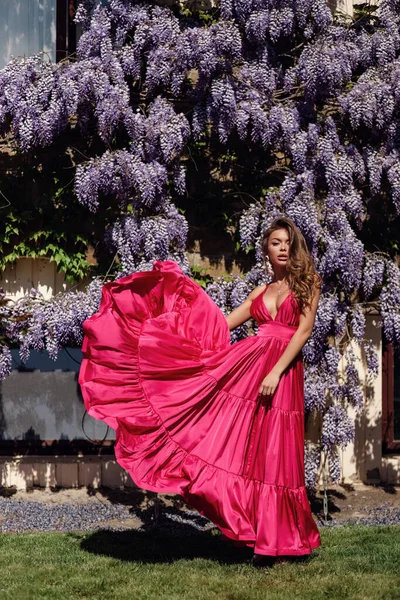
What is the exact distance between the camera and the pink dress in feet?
15.5

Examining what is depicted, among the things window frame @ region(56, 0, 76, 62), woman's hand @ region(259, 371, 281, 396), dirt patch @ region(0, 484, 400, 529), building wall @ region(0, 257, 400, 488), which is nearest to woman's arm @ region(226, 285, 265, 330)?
woman's hand @ region(259, 371, 281, 396)

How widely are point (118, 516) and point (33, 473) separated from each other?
3.49ft

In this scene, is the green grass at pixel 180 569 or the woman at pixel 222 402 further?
the woman at pixel 222 402

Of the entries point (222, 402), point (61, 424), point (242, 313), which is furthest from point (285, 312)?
point (61, 424)

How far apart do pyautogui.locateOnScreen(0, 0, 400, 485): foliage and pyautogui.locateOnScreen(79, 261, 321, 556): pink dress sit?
5.91 ft

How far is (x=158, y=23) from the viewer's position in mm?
7137

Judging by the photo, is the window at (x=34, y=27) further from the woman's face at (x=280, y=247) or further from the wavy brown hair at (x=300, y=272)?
the wavy brown hair at (x=300, y=272)

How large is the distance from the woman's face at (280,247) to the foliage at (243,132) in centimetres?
183

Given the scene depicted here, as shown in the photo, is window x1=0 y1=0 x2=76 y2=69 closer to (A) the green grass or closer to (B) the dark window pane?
(B) the dark window pane

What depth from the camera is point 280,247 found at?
5.06m

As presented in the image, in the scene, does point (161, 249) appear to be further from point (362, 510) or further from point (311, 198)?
point (362, 510)

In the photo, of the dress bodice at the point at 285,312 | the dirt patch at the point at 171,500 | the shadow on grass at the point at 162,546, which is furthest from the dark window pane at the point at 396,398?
the dress bodice at the point at 285,312

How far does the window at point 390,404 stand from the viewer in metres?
7.86

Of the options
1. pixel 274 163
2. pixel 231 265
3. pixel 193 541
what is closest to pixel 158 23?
pixel 274 163
